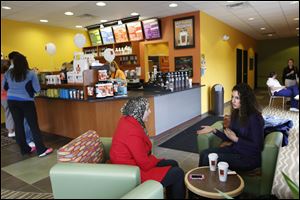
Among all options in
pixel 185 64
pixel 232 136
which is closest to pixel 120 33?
pixel 185 64

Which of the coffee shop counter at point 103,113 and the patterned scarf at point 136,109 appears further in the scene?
the coffee shop counter at point 103,113

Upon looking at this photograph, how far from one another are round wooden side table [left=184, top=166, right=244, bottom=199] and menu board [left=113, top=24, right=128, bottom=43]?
15.1 feet

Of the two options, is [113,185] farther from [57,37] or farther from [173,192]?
[57,37]

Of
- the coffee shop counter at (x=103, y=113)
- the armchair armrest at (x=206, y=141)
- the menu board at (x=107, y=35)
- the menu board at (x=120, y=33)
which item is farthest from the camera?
the menu board at (x=107, y=35)

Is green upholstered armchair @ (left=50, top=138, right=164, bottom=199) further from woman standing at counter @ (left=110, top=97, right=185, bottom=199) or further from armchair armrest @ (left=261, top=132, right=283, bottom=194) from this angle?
armchair armrest @ (left=261, top=132, right=283, bottom=194)

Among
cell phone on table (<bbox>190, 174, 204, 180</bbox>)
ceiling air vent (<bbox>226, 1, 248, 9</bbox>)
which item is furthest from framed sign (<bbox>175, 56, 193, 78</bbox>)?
cell phone on table (<bbox>190, 174, 204, 180</bbox>)

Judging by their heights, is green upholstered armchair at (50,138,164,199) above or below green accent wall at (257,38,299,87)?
below

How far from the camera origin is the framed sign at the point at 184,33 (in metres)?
4.63

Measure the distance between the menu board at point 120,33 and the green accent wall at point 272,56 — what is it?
12.4 ft

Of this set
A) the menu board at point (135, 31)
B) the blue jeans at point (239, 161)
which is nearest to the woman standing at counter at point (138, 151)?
the blue jeans at point (239, 161)

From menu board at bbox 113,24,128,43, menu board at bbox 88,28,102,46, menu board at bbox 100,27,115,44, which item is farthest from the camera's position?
menu board at bbox 88,28,102,46

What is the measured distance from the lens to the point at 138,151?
4.84ft

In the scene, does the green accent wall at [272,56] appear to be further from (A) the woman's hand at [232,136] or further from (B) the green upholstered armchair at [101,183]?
(B) the green upholstered armchair at [101,183]

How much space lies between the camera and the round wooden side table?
1.40 meters
